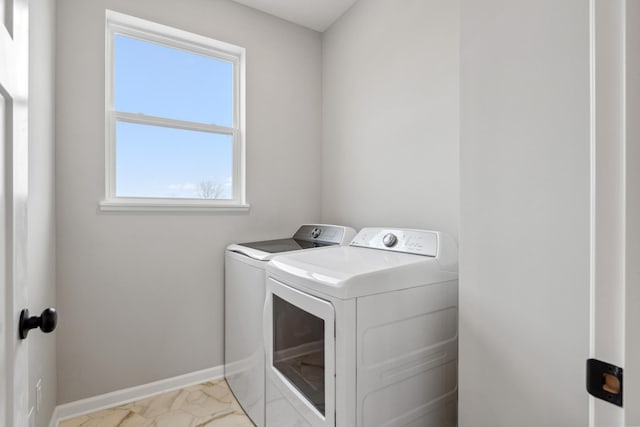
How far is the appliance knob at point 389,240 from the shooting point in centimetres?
164

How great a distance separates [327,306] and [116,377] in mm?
1666

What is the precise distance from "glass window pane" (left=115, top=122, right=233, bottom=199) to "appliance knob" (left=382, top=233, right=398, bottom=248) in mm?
1283

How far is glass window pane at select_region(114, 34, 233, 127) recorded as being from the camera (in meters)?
2.01

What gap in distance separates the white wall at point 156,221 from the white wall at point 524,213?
66.9 inches

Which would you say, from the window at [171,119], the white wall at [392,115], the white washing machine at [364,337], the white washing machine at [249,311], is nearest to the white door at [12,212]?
the white washing machine at [364,337]

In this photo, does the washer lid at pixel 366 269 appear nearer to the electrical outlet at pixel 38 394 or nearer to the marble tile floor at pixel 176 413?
the marble tile floor at pixel 176 413

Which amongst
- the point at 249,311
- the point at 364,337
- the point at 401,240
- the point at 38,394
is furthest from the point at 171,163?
the point at 364,337

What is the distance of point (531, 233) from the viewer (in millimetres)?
813

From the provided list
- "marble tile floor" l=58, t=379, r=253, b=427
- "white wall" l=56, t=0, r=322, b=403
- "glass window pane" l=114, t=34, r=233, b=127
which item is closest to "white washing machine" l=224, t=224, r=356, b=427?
"marble tile floor" l=58, t=379, r=253, b=427

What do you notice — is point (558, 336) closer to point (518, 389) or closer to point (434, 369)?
point (518, 389)

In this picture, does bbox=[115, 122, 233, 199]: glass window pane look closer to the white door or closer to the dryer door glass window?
the dryer door glass window

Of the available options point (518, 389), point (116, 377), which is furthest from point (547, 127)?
point (116, 377)

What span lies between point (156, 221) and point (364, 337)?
1.60m

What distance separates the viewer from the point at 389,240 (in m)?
1.67
